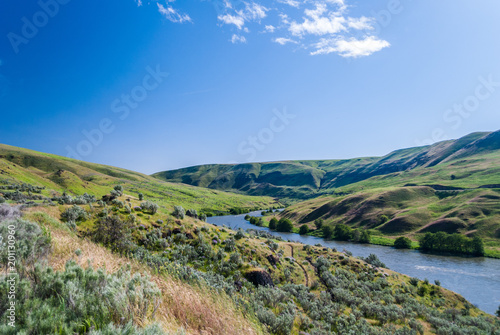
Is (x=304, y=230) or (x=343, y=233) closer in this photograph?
(x=343, y=233)

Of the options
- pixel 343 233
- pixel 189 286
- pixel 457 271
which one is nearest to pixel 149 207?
pixel 189 286

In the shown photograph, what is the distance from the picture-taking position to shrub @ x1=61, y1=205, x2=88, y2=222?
21.1m

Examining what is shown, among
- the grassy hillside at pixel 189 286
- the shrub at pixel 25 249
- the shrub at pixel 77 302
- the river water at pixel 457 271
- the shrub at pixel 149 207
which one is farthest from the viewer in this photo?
the river water at pixel 457 271

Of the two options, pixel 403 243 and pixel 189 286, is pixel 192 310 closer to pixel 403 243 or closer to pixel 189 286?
pixel 189 286

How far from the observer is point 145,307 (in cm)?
486

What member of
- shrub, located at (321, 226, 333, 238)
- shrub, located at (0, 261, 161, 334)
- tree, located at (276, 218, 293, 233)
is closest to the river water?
shrub, located at (321, 226, 333, 238)

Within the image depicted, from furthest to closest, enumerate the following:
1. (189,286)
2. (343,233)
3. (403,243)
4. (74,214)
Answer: (343,233)
(403,243)
(74,214)
(189,286)

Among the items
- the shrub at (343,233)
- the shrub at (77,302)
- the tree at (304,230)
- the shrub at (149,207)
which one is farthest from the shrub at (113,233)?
the tree at (304,230)

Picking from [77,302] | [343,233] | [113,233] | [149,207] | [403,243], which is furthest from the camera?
[343,233]

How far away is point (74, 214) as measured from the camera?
2145 cm

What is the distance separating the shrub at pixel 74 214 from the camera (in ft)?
69.2

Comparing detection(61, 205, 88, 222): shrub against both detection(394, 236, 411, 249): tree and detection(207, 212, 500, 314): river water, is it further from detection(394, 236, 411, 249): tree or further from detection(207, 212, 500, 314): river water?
detection(394, 236, 411, 249): tree

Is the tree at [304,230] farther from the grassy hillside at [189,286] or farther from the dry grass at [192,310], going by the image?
the dry grass at [192,310]

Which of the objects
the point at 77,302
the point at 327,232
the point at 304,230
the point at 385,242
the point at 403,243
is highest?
the point at 77,302
